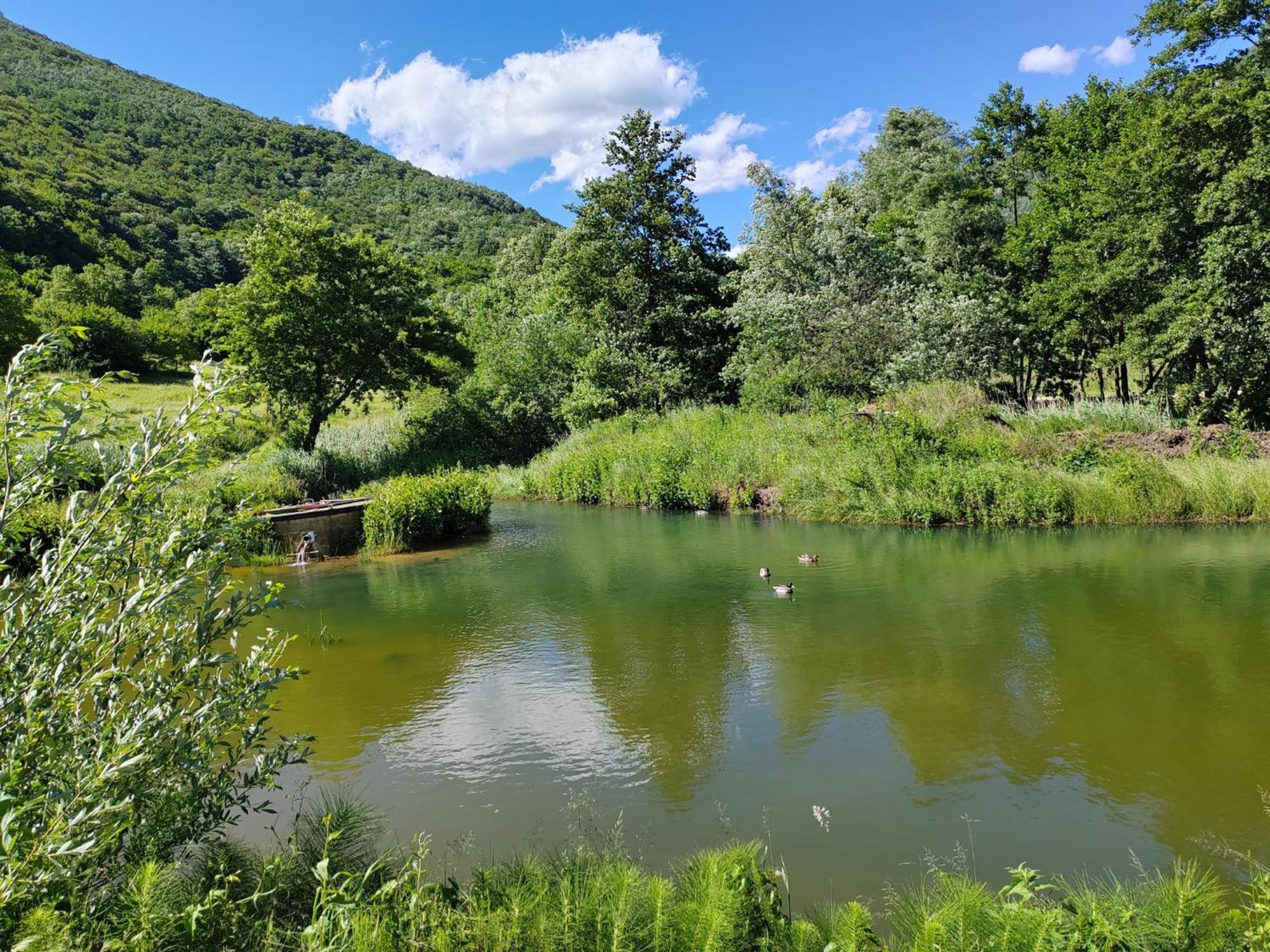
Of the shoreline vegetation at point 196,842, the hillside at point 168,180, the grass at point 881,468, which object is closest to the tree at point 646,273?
the grass at point 881,468

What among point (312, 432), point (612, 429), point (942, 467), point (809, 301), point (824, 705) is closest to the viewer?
point (824, 705)

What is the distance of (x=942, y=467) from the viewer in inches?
671

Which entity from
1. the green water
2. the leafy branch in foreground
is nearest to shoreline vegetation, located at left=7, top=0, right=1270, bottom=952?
the leafy branch in foreground

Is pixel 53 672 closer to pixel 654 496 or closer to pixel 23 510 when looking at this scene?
pixel 23 510

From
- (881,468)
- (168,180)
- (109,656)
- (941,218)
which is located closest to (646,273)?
(941,218)

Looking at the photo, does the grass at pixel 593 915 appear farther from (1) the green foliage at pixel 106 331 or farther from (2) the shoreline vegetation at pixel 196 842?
(1) the green foliage at pixel 106 331

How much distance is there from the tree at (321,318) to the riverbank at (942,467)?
7.11 meters

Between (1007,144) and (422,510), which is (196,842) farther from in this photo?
(1007,144)

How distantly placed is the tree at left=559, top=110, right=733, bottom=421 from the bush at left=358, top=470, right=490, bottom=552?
13.9 metres

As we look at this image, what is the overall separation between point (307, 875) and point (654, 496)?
17.3 meters

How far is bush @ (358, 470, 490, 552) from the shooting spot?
1513cm

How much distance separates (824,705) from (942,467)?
11.5m

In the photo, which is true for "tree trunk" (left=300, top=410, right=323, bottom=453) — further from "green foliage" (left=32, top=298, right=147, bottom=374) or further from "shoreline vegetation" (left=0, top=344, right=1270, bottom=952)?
"shoreline vegetation" (left=0, top=344, right=1270, bottom=952)

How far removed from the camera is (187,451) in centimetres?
334
